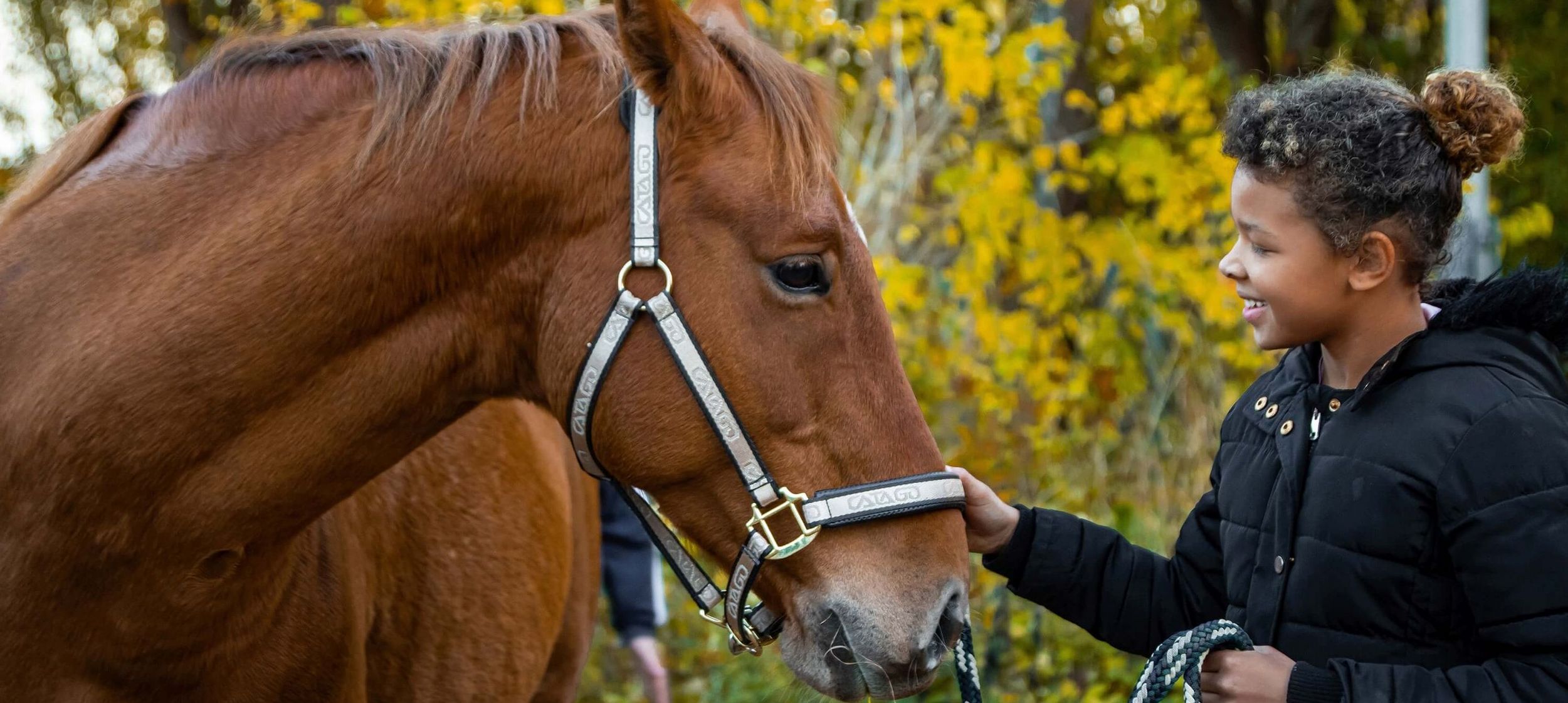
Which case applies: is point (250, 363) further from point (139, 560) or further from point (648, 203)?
point (648, 203)

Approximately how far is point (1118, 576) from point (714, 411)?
2.77 feet

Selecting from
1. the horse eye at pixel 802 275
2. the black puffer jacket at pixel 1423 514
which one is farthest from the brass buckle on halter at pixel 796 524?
the black puffer jacket at pixel 1423 514

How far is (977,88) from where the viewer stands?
486cm

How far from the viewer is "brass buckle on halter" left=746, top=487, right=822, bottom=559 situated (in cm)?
183

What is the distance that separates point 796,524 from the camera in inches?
72.9

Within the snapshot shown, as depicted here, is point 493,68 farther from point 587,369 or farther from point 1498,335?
point 1498,335

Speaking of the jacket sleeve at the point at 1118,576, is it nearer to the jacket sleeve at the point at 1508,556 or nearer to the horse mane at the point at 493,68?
the jacket sleeve at the point at 1508,556

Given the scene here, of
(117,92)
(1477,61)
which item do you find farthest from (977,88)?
(117,92)

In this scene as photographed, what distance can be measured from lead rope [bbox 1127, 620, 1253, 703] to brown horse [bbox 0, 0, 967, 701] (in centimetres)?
28

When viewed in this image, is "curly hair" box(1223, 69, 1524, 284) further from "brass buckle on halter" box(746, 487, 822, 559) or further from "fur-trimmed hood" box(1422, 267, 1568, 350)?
"brass buckle on halter" box(746, 487, 822, 559)

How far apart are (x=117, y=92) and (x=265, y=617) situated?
637 cm

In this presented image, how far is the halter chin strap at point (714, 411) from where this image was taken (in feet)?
5.99

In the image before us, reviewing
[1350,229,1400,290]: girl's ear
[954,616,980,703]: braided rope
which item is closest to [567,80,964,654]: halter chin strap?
[954,616,980,703]: braided rope

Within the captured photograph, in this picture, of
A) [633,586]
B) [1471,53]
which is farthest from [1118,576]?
[1471,53]
